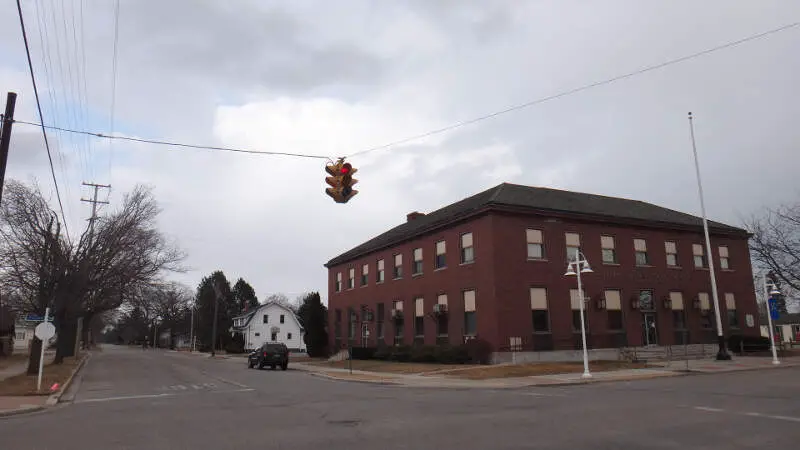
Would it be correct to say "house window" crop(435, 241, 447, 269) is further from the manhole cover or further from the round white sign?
the manhole cover

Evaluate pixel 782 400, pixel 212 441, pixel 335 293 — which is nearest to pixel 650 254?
pixel 782 400

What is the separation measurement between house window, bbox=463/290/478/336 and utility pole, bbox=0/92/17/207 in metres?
23.7

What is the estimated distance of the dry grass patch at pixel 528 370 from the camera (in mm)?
24936

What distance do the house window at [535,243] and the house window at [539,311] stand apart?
1.97 metres

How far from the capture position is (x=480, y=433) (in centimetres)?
988

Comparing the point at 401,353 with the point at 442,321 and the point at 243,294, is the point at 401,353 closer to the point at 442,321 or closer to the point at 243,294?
the point at 442,321

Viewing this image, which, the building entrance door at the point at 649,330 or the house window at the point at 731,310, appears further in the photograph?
the house window at the point at 731,310

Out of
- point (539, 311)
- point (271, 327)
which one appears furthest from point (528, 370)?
point (271, 327)

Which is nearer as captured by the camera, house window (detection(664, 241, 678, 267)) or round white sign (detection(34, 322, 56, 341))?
round white sign (detection(34, 322, 56, 341))

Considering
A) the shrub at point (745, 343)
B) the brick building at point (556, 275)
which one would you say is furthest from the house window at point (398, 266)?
the shrub at point (745, 343)

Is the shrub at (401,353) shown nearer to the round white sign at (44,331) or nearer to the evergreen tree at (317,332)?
the evergreen tree at (317,332)

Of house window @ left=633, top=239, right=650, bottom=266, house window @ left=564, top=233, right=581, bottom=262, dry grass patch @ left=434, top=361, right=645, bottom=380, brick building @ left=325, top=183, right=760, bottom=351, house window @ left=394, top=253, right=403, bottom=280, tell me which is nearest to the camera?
dry grass patch @ left=434, top=361, right=645, bottom=380

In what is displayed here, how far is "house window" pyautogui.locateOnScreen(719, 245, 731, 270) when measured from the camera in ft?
131

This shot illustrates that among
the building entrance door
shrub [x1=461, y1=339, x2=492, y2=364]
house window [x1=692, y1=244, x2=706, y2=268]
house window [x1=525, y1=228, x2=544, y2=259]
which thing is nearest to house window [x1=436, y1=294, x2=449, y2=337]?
shrub [x1=461, y1=339, x2=492, y2=364]
